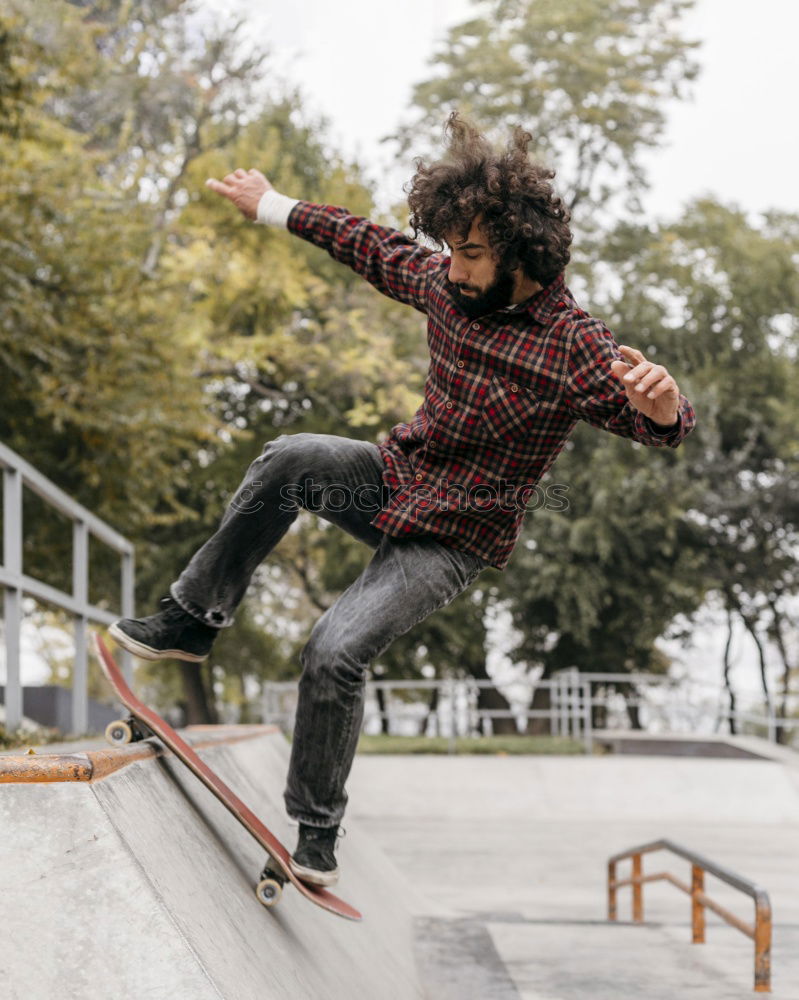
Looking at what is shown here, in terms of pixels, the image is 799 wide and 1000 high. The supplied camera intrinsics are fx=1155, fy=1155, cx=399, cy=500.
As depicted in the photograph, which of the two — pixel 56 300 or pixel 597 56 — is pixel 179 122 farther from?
pixel 597 56

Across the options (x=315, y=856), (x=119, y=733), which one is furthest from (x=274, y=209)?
(x=315, y=856)

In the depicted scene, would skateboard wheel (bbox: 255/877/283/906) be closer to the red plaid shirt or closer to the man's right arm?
the red plaid shirt

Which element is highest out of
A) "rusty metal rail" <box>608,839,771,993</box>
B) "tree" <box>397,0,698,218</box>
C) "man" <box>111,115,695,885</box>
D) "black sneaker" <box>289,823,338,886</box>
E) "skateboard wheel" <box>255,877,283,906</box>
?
"tree" <box>397,0,698,218</box>

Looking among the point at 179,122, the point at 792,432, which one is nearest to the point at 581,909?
the point at 179,122

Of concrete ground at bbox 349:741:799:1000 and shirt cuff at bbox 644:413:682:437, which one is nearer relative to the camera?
shirt cuff at bbox 644:413:682:437

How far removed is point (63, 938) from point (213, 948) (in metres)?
0.28

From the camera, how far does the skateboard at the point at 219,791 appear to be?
291 cm

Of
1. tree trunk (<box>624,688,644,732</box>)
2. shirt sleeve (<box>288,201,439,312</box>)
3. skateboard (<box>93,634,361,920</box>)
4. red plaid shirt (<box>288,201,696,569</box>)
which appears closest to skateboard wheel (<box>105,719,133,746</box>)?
skateboard (<box>93,634,361,920</box>)

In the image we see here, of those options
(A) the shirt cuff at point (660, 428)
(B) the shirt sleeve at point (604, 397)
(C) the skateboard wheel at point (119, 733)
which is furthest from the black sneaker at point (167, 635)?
(A) the shirt cuff at point (660, 428)

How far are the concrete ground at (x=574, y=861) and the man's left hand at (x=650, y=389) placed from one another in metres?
3.09

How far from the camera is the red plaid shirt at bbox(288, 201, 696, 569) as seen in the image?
290cm

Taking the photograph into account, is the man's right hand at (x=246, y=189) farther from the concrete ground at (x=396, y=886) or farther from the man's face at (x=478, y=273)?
the concrete ground at (x=396, y=886)

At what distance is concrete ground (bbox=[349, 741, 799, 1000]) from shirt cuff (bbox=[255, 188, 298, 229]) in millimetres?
3244

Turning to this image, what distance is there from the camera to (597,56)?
21672mm
